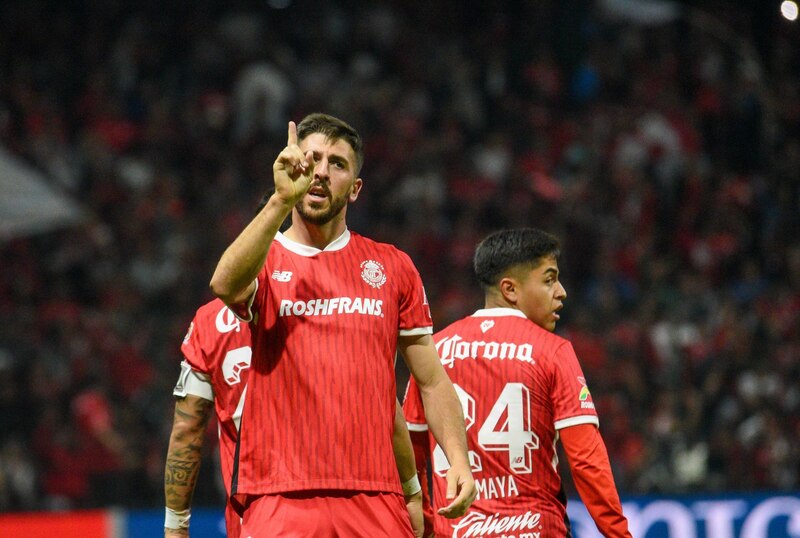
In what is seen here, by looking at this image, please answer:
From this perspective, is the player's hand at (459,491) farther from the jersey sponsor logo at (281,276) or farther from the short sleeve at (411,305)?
the jersey sponsor logo at (281,276)

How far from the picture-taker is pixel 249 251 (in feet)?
11.1

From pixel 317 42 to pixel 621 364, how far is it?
230 inches

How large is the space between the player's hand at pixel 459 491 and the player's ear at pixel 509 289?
4.06 ft

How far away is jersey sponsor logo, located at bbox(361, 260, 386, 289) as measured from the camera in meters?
3.84

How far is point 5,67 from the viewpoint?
13812 millimetres

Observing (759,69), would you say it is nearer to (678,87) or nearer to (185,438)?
(678,87)

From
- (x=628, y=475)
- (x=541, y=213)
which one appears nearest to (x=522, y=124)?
(x=541, y=213)

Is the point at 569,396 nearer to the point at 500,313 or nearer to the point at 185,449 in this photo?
the point at 500,313

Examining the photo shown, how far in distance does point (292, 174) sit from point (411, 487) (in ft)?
4.47

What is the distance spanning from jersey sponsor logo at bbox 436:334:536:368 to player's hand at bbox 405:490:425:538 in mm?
565

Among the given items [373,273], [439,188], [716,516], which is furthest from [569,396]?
[439,188]

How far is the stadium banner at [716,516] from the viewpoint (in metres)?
8.20

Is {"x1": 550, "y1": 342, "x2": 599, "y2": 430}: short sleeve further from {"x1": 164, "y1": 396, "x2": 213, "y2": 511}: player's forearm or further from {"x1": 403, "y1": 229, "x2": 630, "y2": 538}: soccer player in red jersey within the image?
{"x1": 164, "y1": 396, "x2": 213, "y2": 511}: player's forearm

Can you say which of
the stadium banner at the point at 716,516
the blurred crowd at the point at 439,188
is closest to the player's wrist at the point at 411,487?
the stadium banner at the point at 716,516
